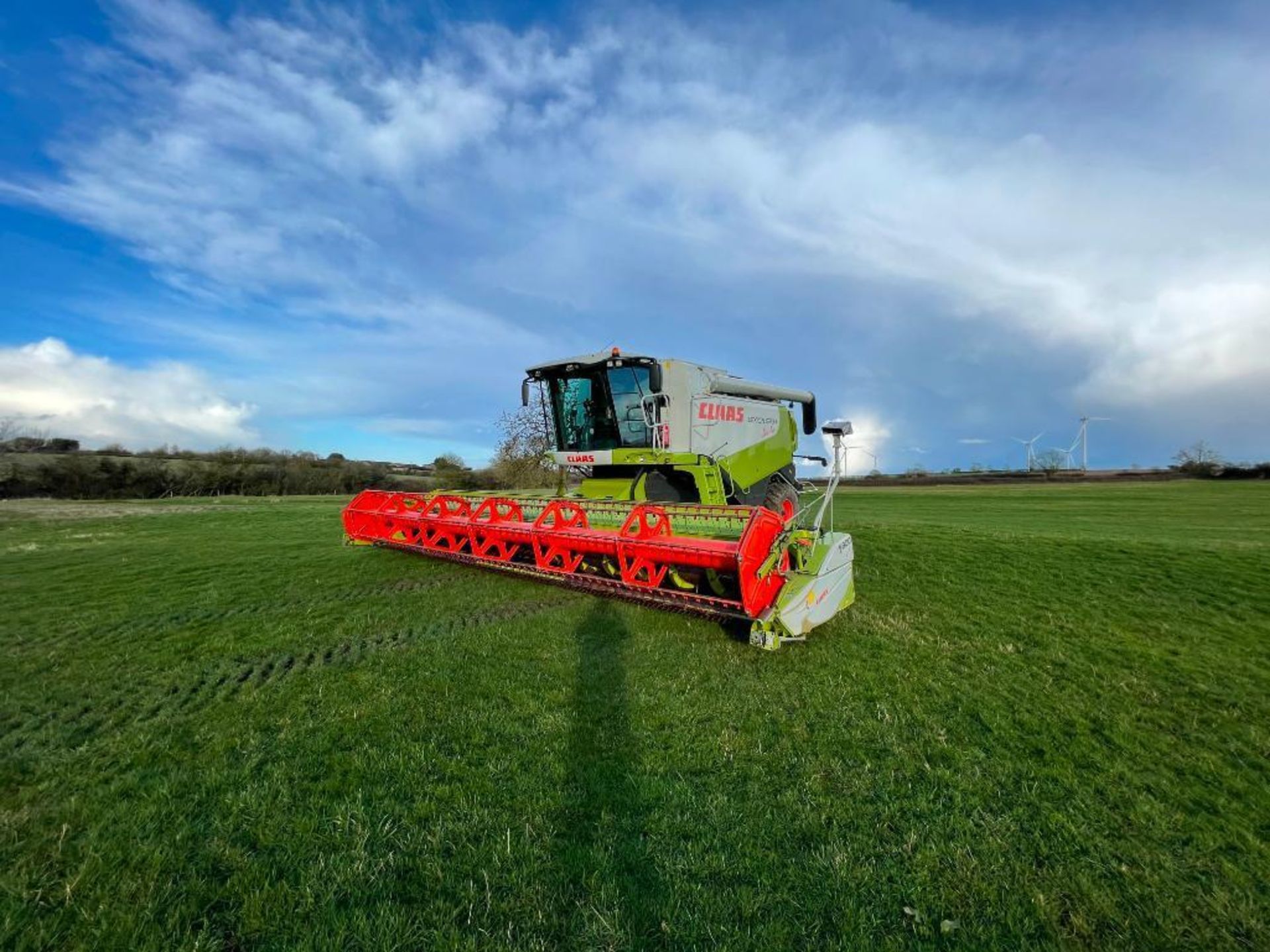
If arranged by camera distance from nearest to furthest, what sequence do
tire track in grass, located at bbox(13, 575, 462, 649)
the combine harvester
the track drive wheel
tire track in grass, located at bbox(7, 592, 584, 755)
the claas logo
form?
tire track in grass, located at bbox(7, 592, 584, 755), the combine harvester, tire track in grass, located at bbox(13, 575, 462, 649), the claas logo, the track drive wheel

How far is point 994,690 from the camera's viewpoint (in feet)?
17.5

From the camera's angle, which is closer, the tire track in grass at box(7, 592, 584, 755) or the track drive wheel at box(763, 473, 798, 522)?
the tire track in grass at box(7, 592, 584, 755)

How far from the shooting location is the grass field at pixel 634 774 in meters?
2.62

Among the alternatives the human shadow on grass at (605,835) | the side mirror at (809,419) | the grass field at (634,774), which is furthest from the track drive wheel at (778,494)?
the human shadow on grass at (605,835)

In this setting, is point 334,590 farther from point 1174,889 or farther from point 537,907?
point 1174,889

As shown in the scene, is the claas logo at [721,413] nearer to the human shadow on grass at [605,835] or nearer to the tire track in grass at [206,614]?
the tire track in grass at [206,614]

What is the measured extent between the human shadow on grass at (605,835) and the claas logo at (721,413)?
7.13 m

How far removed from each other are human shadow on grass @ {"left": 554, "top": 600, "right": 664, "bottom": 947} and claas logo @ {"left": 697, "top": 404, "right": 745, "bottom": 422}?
Result: 7131mm

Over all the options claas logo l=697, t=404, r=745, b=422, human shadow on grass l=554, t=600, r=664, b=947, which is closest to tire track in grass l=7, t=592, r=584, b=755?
human shadow on grass l=554, t=600, r=664, b=947

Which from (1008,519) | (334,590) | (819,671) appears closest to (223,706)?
(334,590)

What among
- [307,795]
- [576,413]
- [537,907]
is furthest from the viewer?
[576,413]

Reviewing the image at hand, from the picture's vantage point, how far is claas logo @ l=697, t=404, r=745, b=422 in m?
11.5

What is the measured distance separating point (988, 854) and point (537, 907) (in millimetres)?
2399

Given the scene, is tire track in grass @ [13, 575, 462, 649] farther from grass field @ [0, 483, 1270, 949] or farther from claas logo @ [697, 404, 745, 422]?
claas logo @ [697, 404, 745, 422]
